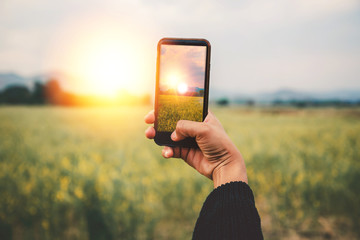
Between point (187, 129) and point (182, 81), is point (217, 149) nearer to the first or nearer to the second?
point (187, 129)

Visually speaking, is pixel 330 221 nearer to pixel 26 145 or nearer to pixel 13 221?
pixel 13 221

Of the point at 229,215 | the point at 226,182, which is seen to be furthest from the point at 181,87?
the point at 229,215

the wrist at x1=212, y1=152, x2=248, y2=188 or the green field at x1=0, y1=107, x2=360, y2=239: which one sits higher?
the wrist at x1=212, y1=152, x2=248, y2=188

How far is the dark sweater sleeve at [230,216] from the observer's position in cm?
112

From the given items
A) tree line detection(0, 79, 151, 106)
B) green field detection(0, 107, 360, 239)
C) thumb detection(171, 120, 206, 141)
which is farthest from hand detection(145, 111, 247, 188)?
tree line detection(0, 79, 151, 106)

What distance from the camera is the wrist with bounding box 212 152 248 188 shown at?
1.46m

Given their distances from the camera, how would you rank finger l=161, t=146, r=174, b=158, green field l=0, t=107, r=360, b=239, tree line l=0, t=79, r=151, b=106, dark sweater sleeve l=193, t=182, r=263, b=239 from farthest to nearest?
1. tree line l=0, t=79, r=151, b=106
2. green field l=0, t=107, r=360, b=239
3. finger l=161, t=146, r=174, b=158
4. dark sweater sleeve l=193, t=182, r=263, b=239

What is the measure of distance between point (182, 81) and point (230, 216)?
93cm

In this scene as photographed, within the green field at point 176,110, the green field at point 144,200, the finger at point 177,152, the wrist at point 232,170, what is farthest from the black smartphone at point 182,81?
the green field at point 144,200

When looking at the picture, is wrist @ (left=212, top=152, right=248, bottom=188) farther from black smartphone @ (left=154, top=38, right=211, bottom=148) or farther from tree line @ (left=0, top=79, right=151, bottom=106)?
tree line @ (left=0, top=79, right=151, bottom=106)

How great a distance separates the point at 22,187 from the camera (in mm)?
3637

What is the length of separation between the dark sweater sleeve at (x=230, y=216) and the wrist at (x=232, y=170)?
10 centimetres

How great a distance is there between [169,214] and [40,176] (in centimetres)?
219

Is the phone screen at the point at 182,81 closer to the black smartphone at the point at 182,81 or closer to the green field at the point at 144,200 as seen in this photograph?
the black smartphone at the point at 182,81
